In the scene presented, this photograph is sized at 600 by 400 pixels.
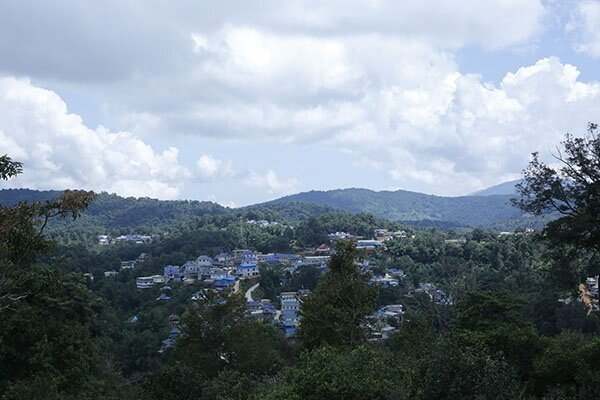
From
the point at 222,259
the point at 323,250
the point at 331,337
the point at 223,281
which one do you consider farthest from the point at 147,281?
the point at 331,337

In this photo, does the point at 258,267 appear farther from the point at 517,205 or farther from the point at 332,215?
the point at 517,205

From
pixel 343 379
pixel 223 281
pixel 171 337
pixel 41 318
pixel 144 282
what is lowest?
pixel 171 337

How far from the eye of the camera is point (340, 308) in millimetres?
19234

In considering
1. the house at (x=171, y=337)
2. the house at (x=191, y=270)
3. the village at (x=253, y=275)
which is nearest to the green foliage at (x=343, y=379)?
the house at (x=171, y=337)

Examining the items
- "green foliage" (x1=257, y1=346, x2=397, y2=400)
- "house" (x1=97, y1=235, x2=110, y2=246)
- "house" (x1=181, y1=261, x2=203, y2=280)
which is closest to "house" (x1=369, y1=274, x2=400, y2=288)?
"house" (x1=181, y1=261, x2=203, y2=280)

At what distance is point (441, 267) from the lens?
61.7 m

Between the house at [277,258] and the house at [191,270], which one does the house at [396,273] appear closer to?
the house at [277,258]

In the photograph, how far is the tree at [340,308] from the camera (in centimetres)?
1900

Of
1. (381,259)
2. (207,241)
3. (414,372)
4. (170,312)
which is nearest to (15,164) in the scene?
(414,372)

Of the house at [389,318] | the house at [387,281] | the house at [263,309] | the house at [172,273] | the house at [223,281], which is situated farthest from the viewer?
the house at [172,273]

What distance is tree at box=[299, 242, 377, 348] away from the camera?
19.0 m

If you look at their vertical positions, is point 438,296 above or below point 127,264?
below

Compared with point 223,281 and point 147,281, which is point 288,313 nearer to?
point 223,281

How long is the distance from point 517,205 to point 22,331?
37.4 feet
